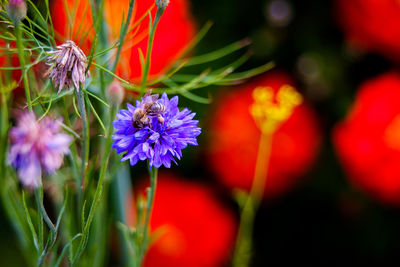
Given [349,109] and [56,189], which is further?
[349,109]

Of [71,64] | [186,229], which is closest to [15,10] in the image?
[71,64]

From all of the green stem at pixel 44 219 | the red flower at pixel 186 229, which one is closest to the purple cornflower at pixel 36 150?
the green stem at pixel 44 219

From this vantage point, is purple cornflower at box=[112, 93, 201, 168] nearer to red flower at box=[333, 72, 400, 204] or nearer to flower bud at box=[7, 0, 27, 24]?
flower bud at box=[7, 0, 27, 24]

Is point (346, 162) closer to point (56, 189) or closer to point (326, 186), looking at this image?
point (326, 186)

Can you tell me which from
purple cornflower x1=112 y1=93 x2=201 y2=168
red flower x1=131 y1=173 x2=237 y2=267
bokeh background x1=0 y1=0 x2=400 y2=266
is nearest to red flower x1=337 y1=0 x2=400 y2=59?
bokeh background x1=0 y1=0 x2=400 y2=266

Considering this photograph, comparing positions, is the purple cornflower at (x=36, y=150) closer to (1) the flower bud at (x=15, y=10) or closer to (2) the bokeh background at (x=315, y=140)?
(1) the flower bud at (x=15, y=10)

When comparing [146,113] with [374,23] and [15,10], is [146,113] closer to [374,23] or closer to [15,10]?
[15,10]

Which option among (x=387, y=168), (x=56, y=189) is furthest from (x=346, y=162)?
(x=56, y=189)
